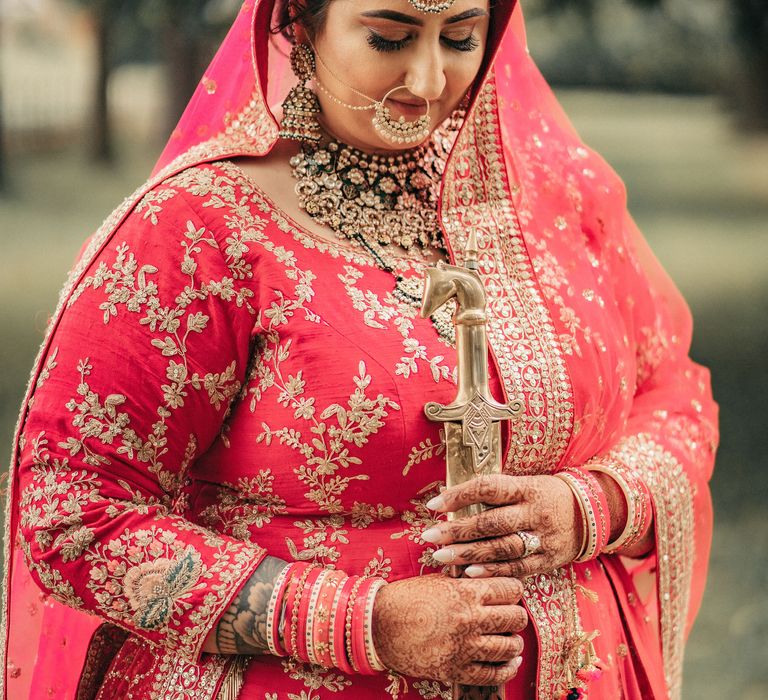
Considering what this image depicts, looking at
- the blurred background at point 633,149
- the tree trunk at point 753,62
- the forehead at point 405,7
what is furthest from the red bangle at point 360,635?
the tree trunk at point 753,62

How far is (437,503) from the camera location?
46.6 inches

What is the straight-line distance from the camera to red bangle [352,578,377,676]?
1157 mm

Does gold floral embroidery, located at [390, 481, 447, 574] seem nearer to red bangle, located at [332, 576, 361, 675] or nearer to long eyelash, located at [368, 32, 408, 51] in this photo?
red bangle, located at [332, 576, 361, 675]

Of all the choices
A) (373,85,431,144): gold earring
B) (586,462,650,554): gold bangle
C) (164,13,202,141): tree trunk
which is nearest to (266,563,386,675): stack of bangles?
(586,462,650,554): gold bangle

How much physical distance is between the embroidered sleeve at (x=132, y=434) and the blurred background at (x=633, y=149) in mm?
1703

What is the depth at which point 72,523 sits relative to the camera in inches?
45.9

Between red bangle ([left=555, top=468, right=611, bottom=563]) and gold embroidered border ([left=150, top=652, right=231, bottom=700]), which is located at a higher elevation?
red bangle ([left=555, top=468, right=611, bottom=563])

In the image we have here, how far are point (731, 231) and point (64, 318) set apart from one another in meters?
2.72

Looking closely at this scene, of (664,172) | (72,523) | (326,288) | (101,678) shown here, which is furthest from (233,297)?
(664,172)

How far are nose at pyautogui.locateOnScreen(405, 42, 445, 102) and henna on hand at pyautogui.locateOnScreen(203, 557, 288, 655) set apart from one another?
21.9 inches

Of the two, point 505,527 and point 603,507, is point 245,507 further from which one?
point 603,507

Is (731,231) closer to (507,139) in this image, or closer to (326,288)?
(507,139)

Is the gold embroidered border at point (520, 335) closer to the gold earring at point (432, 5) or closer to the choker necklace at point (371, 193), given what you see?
the choker necklace at point (371, 193)

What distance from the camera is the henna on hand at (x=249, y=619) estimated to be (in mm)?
1182
